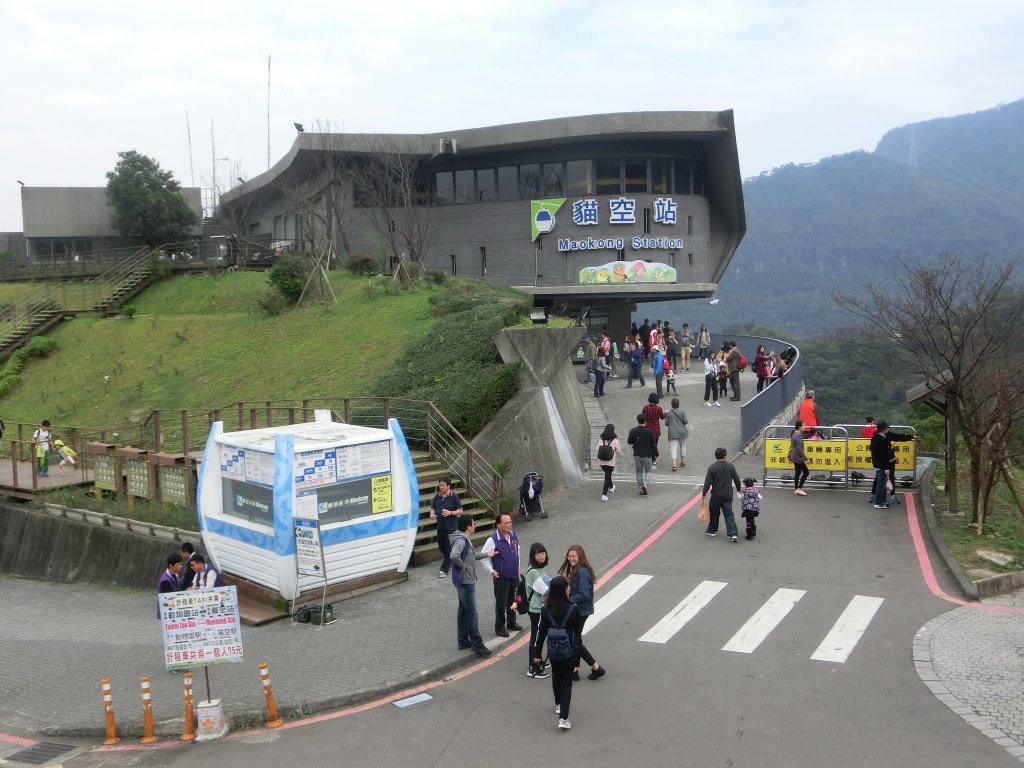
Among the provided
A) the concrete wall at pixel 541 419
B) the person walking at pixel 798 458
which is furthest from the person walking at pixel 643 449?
the person walking at pixel 798 458

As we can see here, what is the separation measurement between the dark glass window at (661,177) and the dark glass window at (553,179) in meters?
3.76

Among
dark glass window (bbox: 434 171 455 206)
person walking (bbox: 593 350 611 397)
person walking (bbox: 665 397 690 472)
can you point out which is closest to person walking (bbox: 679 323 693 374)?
person walking (bbox: 593 350 611 397)

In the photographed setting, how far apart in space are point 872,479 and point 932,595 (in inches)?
242

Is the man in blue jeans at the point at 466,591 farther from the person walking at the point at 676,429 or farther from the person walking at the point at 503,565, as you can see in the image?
the person walking at the point at 676,429

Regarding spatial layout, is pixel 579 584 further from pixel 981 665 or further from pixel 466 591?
pixel 981 665

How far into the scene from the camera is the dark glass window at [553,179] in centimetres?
3919

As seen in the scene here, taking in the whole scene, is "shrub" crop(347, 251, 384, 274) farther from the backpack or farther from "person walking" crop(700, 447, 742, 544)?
the backpack

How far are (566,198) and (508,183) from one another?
120 inches

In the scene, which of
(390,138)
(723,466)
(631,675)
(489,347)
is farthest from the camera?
(390,138)

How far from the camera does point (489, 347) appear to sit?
69.1 ft

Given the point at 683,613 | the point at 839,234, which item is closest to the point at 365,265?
the point at 683,613

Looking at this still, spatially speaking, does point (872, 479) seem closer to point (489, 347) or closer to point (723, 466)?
point (723, 466)

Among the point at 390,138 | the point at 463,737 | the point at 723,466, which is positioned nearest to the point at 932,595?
the point at 723,466

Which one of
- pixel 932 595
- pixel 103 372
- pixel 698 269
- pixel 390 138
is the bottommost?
pixel 932 595
